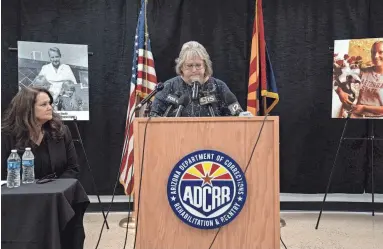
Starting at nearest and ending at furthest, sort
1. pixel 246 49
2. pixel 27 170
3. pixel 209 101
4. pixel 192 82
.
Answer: pixel 27 170
pixel 209 101
pixel 192 82
pixel 246 49

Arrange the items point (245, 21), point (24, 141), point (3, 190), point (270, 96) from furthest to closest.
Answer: point (245, 21), point (270, 96), point (24, 141), point (3, 190)

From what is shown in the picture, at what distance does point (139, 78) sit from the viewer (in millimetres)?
3506

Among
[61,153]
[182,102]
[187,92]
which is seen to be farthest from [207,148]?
[61,153]

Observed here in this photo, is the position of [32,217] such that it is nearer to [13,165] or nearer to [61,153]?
[13,165]

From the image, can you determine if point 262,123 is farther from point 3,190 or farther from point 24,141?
point 24,141

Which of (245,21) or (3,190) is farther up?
(245,21)

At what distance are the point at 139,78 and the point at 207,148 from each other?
1.95 meters

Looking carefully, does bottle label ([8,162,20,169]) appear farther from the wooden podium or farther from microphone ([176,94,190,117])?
microphone ([176,94,190,117])

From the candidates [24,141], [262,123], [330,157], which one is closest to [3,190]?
[24,141]

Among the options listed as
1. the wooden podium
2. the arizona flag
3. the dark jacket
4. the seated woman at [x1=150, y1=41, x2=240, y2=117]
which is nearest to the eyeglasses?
the seated woman at [x1=150, y1=41, x2=240, y2=117]

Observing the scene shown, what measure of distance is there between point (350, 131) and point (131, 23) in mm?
2472

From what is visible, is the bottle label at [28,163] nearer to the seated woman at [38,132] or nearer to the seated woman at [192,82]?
the seated woman at [38,132]

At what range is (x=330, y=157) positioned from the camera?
12.9 ft

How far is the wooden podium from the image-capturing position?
67.6 inches
